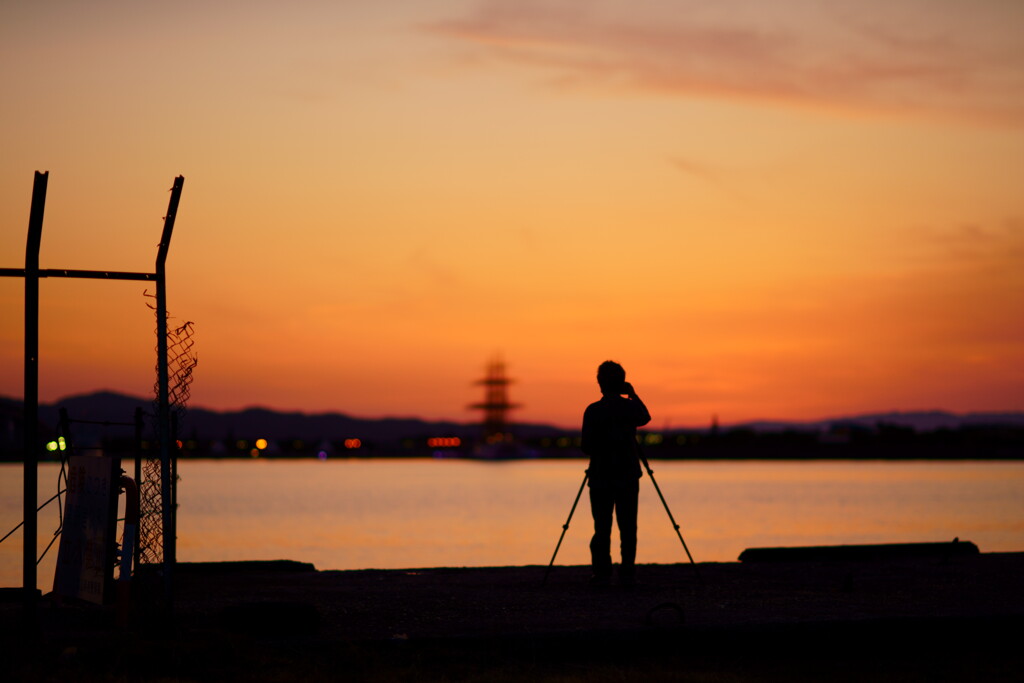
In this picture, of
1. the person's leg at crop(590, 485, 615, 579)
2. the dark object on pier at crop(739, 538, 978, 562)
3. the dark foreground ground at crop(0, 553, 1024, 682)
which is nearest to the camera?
the dark foreground ground at crop(0, 553, 1024, 682)

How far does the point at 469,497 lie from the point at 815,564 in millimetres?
81077

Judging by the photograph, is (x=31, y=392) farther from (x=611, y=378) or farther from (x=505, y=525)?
(x=505, y=525)

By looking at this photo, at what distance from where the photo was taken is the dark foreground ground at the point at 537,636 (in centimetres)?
891

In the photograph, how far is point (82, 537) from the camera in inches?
408

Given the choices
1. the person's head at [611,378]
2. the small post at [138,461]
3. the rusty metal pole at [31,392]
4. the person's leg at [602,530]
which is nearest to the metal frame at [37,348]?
the rusty metal pole at [31,392]

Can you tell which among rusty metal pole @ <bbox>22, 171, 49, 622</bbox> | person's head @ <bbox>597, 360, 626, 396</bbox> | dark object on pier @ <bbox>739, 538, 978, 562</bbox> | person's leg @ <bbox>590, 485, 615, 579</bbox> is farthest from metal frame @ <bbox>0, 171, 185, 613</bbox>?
dark object on pier @ <bbox>739, 538, 978, 562</bbox>

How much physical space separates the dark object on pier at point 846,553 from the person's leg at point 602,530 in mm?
3630

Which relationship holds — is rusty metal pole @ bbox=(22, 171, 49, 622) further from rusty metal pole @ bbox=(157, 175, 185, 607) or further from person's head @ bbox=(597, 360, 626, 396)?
person's head @ bbox=(597, 360, 626, 396)

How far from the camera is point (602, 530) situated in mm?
13750

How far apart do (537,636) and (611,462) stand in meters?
4.23

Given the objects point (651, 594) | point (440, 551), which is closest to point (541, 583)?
point (651, 594)

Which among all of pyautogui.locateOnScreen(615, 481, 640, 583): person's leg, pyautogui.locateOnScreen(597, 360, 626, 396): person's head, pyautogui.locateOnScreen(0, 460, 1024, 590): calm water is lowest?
pyautogui.locateOnScreen(0, 460, 1024, 590): calm water

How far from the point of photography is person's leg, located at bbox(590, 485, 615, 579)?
1359 centimetres

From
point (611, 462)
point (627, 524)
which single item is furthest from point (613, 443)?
point (627, 524)
